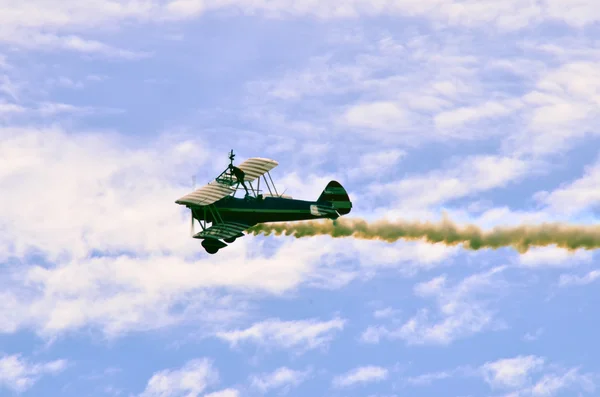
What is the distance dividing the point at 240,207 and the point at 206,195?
9.78 ft

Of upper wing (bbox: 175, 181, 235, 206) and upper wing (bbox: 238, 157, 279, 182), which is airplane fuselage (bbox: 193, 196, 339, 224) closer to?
upper wing (bbox: 175, 181, 235, 206)

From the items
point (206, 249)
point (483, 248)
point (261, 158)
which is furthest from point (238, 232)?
point (483, 248)

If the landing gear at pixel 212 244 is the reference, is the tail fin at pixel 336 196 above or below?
above

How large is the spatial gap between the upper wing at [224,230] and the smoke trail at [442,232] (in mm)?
3408

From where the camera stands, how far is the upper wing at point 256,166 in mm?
116000

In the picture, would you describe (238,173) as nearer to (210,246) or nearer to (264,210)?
(264,210)

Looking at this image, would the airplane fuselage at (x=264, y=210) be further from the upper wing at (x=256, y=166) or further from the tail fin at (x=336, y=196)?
the upper wing at (x=256, y=166)

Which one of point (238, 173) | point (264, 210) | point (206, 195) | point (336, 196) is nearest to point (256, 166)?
point (238, 173)

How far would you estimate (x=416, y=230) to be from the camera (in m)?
117

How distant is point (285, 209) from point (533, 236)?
17.0 meters

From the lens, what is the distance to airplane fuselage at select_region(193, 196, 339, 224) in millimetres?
112688

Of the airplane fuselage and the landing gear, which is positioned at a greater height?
the airplane fuselage

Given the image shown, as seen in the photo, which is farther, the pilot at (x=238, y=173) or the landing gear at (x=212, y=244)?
the pilot at (x=238, y=173)

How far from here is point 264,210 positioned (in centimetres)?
11312
